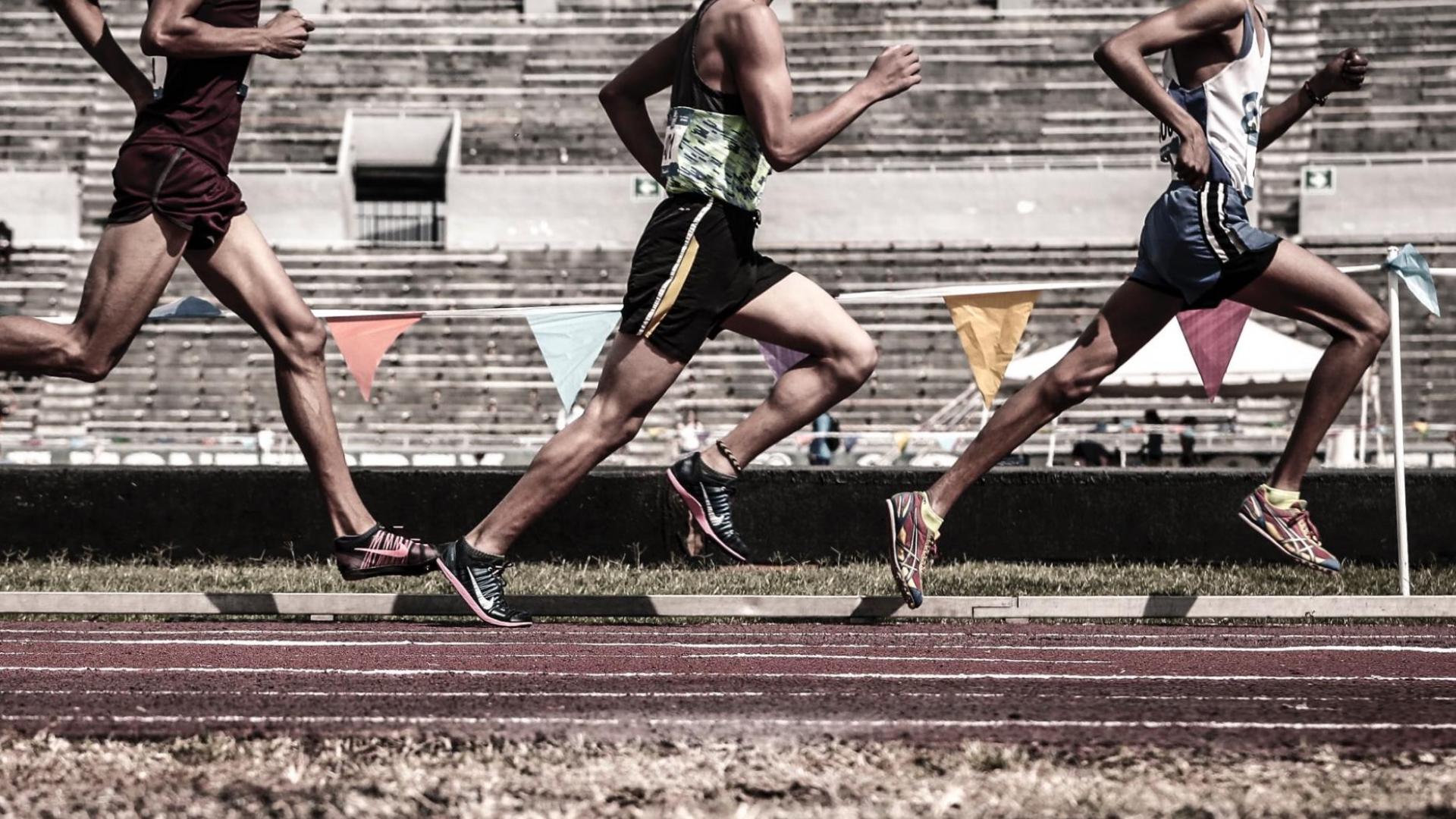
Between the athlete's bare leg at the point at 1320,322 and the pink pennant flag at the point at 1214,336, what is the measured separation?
1.57m

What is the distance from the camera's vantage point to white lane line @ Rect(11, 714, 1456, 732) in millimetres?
3084

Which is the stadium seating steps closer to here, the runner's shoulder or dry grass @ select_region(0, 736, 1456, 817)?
the runner's shoulder

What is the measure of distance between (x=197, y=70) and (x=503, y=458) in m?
19.0

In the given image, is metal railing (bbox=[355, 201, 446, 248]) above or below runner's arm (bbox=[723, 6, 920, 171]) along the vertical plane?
below

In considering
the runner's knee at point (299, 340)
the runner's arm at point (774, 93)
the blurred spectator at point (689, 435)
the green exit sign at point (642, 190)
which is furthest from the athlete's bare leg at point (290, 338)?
the green exit sign at point (642, 190)

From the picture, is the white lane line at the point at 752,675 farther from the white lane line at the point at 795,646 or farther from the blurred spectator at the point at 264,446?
the blurred spectator at the point at 264,446

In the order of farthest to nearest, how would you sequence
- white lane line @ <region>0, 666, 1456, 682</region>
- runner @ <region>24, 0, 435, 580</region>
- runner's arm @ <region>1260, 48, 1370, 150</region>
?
runner's arm @ <region>1260, 48, 1370, 150</region> < runner @ <region>24, 0, 435, 580</region> < white lane line @ <region>0, 666, 1456, 682</region>

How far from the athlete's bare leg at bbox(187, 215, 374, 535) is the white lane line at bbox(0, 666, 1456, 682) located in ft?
4.26

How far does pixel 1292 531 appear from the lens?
5.71m

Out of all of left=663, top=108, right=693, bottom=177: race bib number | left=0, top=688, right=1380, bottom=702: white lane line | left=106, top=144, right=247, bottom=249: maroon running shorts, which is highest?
left=663, top=108, right=693, bottom=177: race bib number

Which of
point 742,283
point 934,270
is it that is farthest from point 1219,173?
point 934,270

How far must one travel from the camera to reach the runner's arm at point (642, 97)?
18.5 ft

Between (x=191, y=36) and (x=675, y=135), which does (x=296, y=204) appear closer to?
(x=191, y=36)

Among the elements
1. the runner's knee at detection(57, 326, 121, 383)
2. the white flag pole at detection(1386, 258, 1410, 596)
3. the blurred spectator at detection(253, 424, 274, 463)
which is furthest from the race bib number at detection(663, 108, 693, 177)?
the blurred spectator at detection(253, 424, 274, 463)
